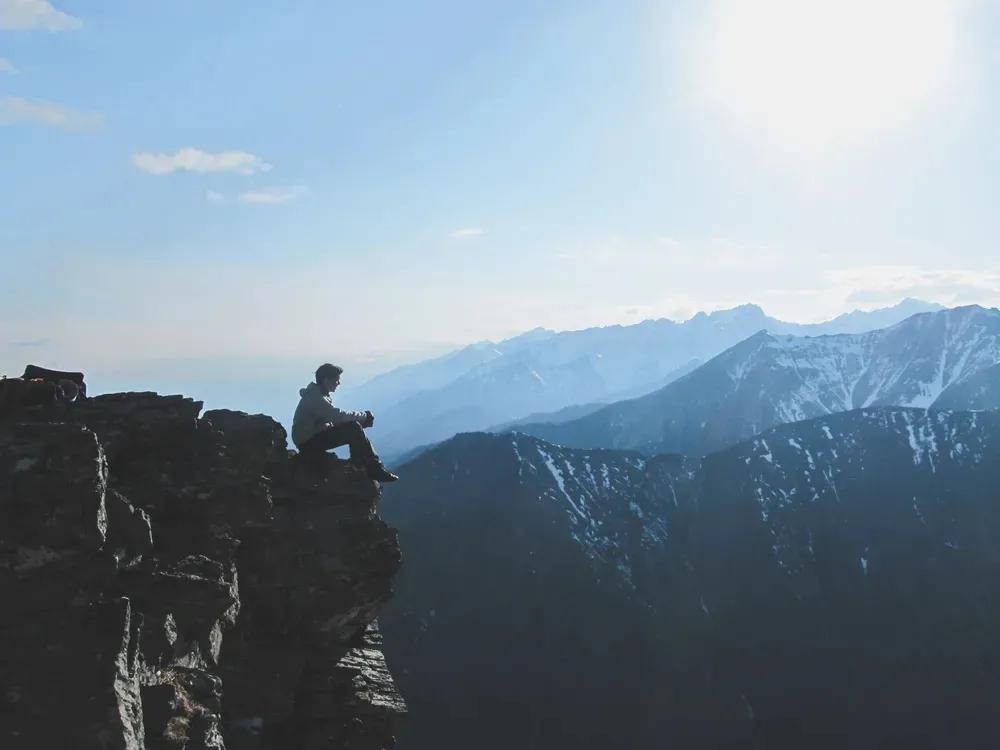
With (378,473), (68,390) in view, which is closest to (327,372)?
(378,473)

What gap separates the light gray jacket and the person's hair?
365 millimetres

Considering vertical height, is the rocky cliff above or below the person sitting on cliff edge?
below

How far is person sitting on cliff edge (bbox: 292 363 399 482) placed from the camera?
25.7 metres

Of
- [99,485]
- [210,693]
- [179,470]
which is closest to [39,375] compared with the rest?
[179,470]

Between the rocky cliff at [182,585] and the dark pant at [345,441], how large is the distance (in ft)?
2.37

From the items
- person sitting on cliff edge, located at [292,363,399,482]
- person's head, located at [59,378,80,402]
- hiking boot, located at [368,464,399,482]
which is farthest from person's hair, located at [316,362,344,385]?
person's head, located at [59,378,80,402]

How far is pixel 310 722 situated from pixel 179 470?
8.08 metres

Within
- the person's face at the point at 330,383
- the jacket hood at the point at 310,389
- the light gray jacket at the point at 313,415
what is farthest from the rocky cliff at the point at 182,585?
the person's face at the point at 330,383

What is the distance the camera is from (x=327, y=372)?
2555 cm

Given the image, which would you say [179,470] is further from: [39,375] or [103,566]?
[103,566]

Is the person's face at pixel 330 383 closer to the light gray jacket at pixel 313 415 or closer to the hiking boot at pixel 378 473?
the light gray jacket at pixel 313 415

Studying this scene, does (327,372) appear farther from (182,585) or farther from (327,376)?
(182,585)

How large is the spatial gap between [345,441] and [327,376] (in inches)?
92.1

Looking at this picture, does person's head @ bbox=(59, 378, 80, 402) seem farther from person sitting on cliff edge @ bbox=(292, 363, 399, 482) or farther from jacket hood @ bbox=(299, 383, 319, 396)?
jacket hood @ bbox=(299, 383, 319, 396)
